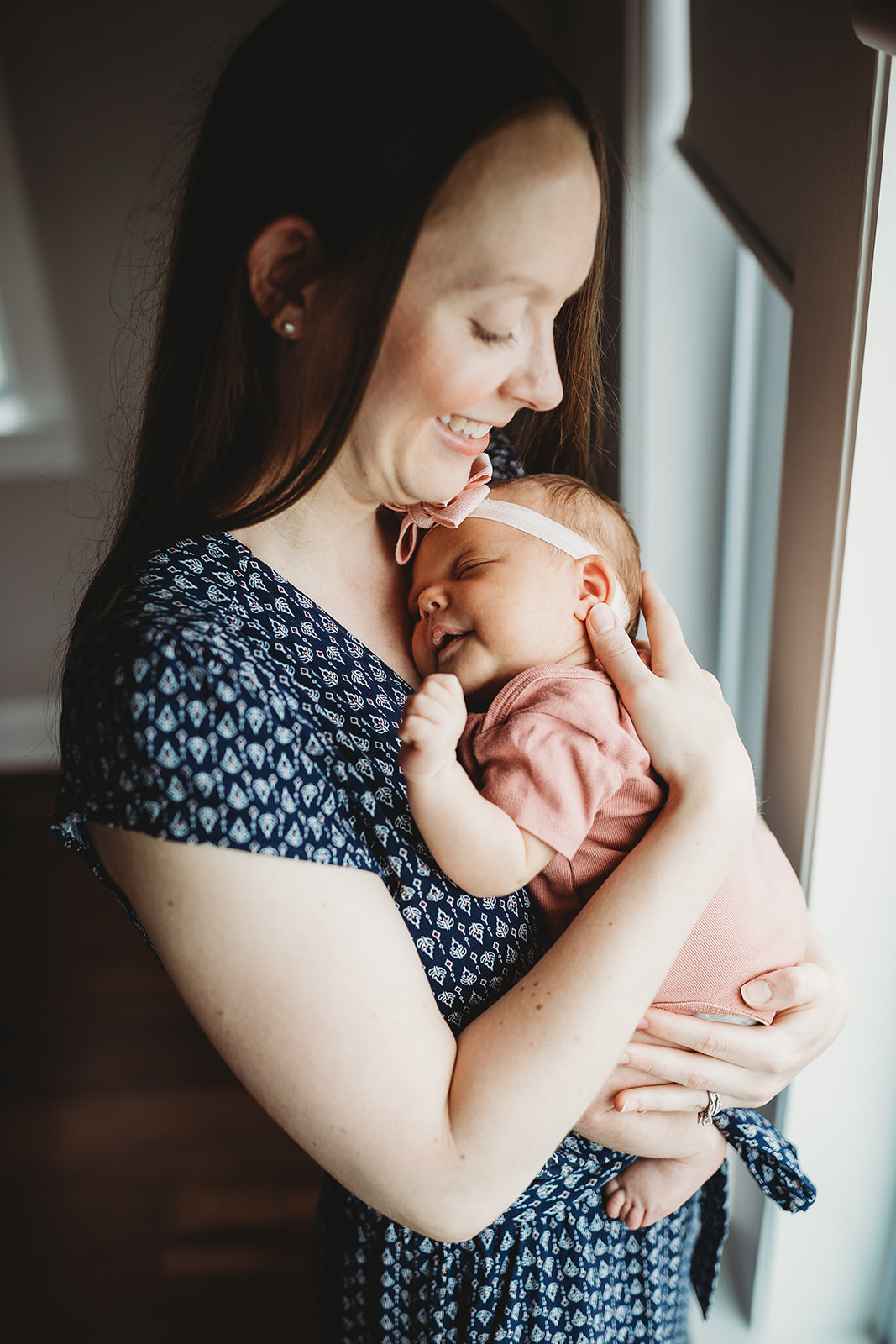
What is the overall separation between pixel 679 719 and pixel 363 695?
30 centimetres

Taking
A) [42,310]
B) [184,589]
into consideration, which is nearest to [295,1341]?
[184,589]

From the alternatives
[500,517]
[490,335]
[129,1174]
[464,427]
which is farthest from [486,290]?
[129,1174]

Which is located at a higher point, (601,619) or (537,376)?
(537,376)

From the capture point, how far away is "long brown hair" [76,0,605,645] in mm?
719

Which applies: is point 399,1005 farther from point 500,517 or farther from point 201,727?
point 500,517

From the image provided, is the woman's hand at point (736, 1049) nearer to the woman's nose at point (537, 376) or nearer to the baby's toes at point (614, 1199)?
the baby's toes at point (614, 1199)

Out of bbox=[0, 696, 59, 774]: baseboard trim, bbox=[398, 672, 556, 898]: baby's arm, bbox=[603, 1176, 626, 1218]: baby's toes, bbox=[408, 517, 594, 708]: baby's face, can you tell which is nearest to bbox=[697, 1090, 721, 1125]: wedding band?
bbox=[603, 1176, 626, 1218]: baby's toes

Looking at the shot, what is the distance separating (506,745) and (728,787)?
21 cm

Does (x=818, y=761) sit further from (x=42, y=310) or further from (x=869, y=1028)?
(x=42, y=310)

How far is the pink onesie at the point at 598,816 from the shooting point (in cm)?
83

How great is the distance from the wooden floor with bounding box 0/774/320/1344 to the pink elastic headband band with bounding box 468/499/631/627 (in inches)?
65.1

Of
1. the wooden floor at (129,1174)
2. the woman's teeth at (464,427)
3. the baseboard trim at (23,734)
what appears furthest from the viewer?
the baseboard trim at (23,734)

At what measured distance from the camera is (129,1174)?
2064mm

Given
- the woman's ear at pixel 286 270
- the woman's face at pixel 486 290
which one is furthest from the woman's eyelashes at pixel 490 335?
the woman's ear at pixel 286 270
